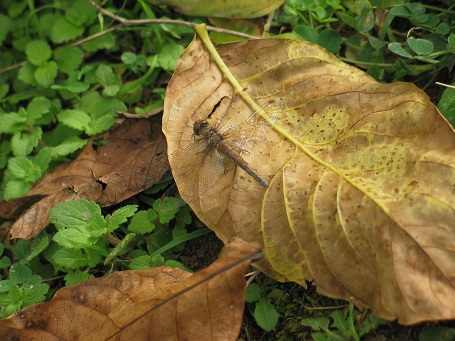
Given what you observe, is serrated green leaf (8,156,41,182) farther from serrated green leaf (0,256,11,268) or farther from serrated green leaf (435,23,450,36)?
serrated green leaf (435,23,450,36)

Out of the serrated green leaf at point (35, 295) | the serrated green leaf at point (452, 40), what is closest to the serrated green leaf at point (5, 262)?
the serrated green leaf at point (35, 295)

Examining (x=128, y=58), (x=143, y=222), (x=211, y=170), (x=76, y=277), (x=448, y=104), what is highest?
(x=128, y=58)

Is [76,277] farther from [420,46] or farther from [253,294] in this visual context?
[420,46]

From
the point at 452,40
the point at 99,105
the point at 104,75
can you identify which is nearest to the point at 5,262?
the point at 99,105

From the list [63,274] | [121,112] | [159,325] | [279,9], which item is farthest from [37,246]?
[279,9]

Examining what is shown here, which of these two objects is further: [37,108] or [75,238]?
[37,108]

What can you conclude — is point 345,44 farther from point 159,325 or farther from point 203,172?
Result: point 159,325
